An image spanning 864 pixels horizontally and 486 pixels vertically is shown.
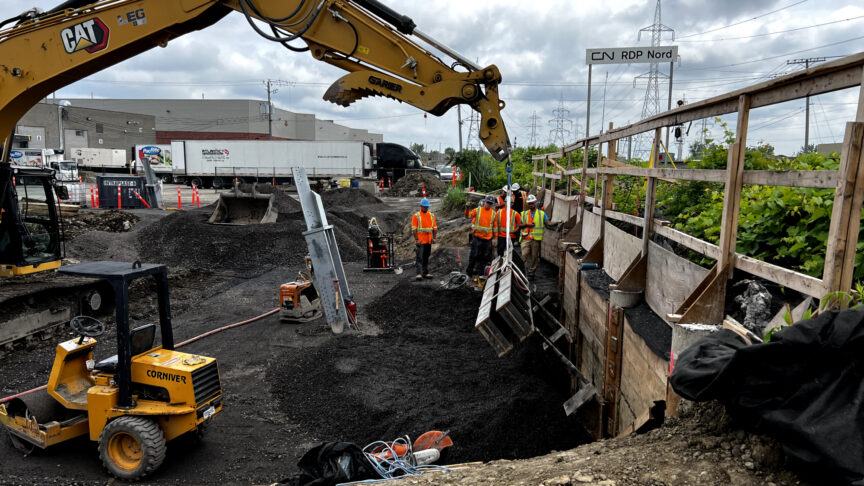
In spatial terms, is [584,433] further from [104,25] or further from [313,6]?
[104,25]

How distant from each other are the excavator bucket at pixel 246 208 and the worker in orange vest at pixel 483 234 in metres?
10.8

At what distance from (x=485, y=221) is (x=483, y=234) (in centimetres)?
29

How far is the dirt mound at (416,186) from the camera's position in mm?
37006

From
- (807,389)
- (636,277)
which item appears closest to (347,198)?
(636,277)

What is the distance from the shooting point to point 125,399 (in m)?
5.56

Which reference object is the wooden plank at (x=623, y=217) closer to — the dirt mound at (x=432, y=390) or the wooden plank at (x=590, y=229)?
the wooden plank at (x=590, y=229)

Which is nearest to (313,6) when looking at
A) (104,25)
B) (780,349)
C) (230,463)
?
(104,25)

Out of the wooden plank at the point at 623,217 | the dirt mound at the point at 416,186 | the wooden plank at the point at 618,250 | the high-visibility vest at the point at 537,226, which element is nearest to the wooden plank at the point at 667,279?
the wooden plank at the point at 618,250

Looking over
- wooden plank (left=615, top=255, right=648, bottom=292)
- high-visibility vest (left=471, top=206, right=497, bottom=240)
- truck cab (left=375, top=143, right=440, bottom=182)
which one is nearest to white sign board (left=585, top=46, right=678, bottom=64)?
high-visibility vest (left=471, top=206, right=497, bottom=240)

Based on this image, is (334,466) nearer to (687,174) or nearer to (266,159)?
(687,174)

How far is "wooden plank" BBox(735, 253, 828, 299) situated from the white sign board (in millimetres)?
A: 14107

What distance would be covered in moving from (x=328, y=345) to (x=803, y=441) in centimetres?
761

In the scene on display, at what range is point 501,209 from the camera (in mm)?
11328

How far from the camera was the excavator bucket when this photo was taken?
20406 mm
